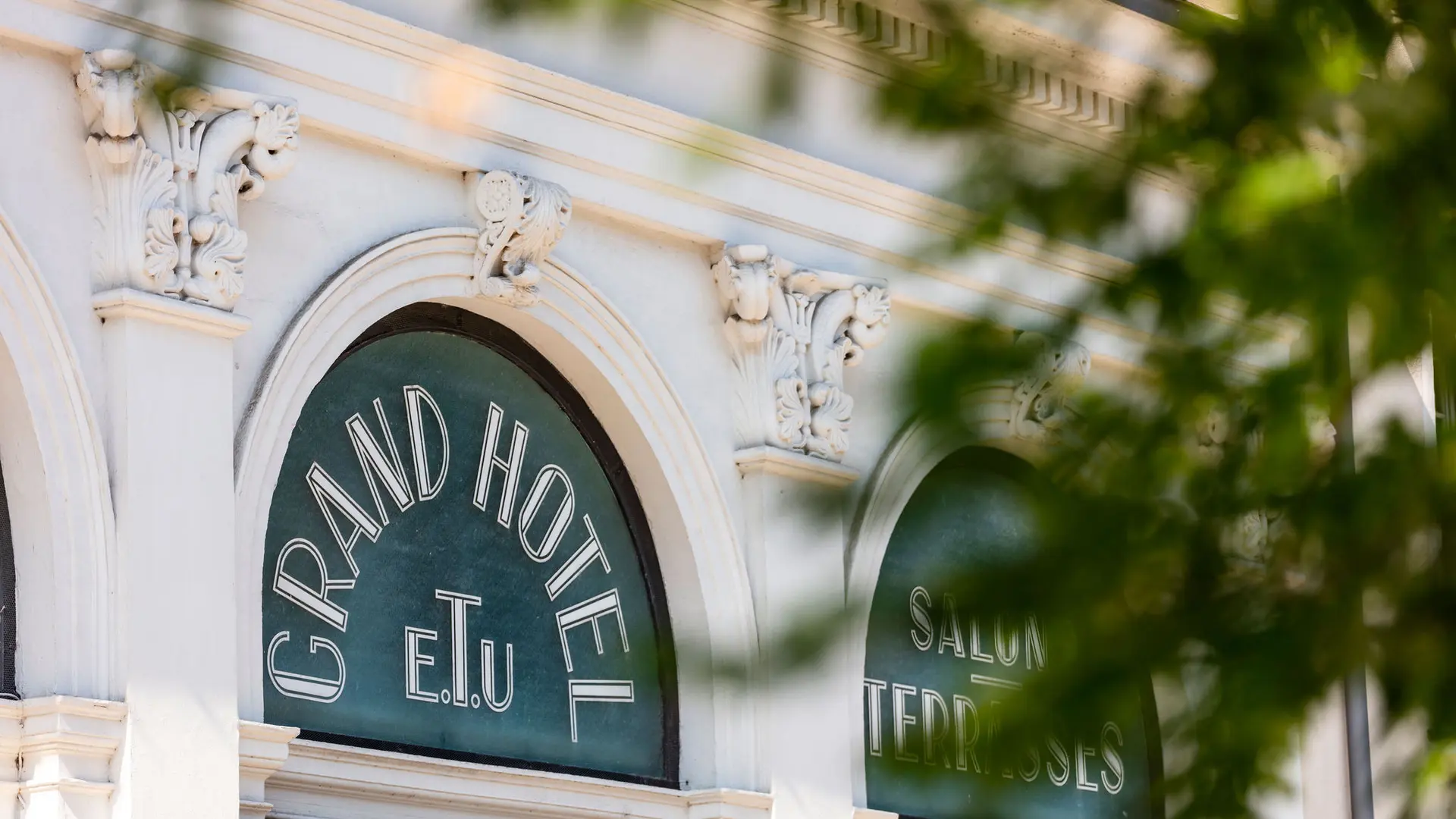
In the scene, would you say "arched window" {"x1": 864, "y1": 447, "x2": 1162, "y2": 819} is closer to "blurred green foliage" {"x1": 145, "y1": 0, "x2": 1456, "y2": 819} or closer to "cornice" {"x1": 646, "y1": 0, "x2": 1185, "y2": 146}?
"cornice" {"x1": 646, "y1": 0, "x2": 1185, "y2": 146}

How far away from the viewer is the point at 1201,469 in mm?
3213

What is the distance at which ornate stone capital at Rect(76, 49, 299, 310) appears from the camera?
7.59 metres

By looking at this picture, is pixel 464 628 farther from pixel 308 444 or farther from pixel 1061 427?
pixel 1061 427

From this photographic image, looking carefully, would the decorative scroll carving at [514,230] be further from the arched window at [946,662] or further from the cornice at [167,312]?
the arched window at [946,662]

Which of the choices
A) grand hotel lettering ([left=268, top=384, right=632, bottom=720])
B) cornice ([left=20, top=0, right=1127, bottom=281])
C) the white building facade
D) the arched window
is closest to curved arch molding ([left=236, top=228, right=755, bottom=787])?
the white building facade

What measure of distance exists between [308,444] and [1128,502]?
5656 millimetres

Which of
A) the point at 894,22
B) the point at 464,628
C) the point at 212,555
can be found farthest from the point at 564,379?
the point at 894,22

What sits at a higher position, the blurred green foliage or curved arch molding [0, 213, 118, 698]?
curved arch molding [0, 213, 118, 698]

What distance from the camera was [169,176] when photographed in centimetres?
773

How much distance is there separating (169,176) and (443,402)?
1.60 m

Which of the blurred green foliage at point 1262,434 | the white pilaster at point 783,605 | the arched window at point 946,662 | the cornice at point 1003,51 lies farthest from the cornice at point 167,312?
the blurred green foliage at point 1262,434

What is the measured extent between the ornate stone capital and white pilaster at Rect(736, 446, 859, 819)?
260 cm

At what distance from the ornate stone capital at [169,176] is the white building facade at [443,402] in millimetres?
14

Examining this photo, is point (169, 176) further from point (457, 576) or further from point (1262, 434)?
point (1262, 434)
